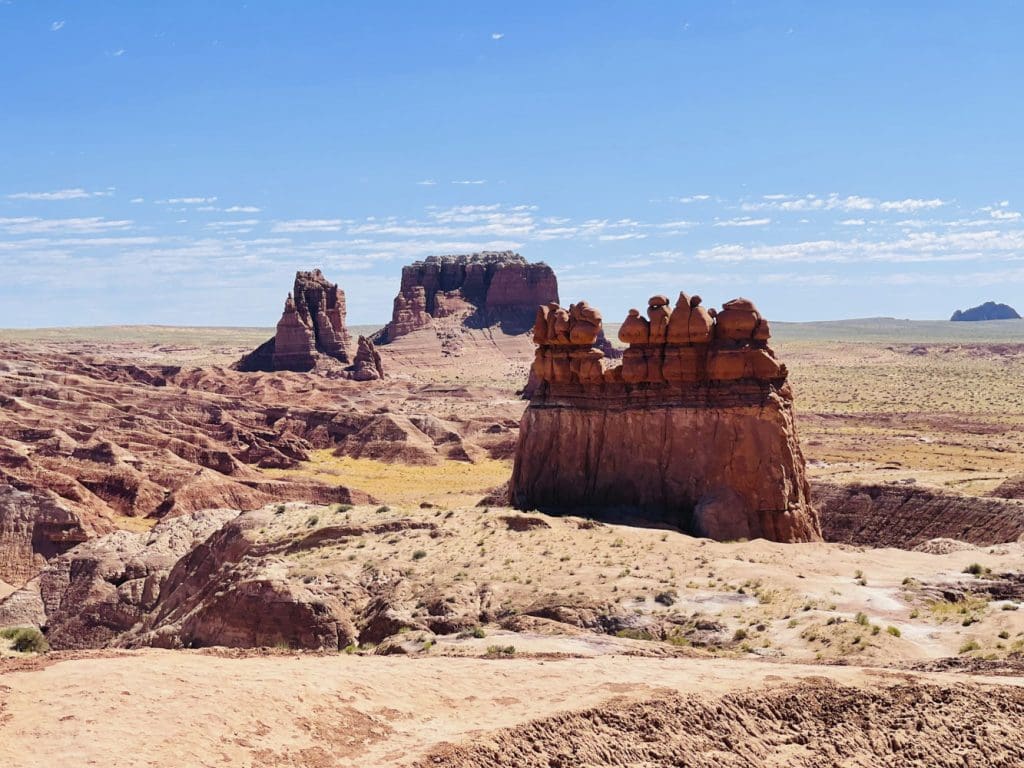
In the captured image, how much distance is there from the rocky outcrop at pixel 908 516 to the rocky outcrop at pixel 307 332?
91.2 m

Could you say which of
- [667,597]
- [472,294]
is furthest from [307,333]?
[667,597]

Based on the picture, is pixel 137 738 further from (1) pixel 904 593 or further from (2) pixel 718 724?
(1) pixel 904 593

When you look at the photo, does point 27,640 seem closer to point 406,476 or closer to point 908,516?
point 908,516

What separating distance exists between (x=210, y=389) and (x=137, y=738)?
9831 centimetres

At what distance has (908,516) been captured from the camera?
1449 inches

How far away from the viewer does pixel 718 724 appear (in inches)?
610

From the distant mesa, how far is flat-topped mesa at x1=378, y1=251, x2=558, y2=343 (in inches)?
840

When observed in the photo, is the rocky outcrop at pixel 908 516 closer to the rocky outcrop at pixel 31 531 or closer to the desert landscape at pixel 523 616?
the desert landscape at pixel 523 616

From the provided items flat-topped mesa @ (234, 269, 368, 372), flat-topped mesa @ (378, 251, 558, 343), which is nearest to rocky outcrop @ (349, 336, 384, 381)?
flat-topped mesa @ (234, 269, 368, 372)

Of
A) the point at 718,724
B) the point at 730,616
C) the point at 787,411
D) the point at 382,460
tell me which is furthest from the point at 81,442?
the point at 718,724

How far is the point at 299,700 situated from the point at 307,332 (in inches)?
4479

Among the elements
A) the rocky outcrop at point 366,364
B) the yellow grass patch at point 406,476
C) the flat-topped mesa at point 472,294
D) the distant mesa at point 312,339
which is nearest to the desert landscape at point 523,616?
the yellow grass patch at point 406,476

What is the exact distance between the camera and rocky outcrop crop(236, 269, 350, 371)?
126 metres

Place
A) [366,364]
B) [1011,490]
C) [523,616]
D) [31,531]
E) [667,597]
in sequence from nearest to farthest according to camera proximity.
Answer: [523,616], [667,597], [1011,490], [31,531], [366,364]
